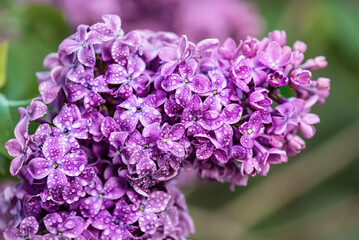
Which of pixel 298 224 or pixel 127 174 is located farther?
pixel 298 224

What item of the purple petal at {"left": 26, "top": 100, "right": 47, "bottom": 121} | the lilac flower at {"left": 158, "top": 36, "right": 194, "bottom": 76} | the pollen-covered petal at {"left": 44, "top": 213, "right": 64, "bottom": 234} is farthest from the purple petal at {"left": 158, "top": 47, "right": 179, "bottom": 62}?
the pollen-covered petal at {"left": 44, "top": 213, "right": 64, "bottom": 234}

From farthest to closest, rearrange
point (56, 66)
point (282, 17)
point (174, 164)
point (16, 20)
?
point (282, 17), point (16, 20), point (56, 66), point (174, 164)

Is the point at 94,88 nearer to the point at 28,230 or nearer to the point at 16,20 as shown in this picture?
the point at 28,230

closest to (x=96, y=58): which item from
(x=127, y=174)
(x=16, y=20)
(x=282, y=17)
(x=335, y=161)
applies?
(x=127, y=174)

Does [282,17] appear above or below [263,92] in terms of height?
below

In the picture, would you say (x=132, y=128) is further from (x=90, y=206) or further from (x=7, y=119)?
(x=7, y=119)

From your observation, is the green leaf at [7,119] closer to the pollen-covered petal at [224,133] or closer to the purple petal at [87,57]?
the purple petal at [87,57]
